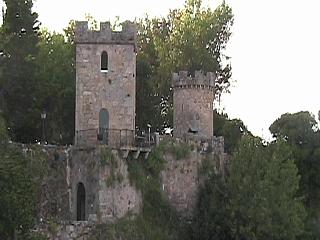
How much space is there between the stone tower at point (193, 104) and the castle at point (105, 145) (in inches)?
52.9

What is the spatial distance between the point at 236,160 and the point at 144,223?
6353 mm

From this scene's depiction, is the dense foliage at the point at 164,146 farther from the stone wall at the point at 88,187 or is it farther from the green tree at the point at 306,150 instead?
the stone wall at the point at 88,187

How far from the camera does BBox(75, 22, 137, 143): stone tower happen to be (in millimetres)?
40500

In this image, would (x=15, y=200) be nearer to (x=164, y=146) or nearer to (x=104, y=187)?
(x=104, y=187)

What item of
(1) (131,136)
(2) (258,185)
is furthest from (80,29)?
(2) (258,185)

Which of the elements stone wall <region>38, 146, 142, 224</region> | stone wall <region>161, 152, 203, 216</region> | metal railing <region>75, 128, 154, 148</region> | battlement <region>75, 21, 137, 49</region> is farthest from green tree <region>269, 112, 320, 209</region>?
stone wall <region>38, 146, 142, 224</region>

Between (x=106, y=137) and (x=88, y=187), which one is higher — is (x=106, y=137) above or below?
above

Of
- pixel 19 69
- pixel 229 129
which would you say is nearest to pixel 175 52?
pixel 229 129

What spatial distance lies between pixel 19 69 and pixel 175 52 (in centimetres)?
1184

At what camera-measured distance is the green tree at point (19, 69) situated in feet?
151

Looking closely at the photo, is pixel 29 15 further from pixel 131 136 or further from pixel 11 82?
pixel 131 136

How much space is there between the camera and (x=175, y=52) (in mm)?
53750

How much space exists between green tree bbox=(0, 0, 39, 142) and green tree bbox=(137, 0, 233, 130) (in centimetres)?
773

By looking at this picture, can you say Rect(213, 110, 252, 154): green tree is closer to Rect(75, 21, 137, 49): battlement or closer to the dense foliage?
the dense foliage
